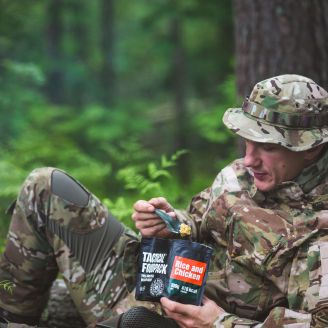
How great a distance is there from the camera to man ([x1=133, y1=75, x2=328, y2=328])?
3029 mm

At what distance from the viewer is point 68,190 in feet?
11.9

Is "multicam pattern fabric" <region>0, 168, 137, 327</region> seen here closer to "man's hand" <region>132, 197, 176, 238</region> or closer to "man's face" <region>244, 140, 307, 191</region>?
"man's hand" <region>132, 197, 176, 238</region>

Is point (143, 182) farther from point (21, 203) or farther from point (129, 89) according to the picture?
point (129, 89)

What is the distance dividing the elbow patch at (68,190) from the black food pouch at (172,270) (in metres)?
0.60

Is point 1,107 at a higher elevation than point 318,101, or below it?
below

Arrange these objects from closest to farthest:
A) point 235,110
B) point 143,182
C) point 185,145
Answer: point 235,110 → point 143,182 → point 185,145

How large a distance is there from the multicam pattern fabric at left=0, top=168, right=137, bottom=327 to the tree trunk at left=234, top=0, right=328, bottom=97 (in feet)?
7.00

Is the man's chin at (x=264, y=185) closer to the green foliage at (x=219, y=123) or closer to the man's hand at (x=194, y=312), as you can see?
the man's hand at (x=194, y=312)

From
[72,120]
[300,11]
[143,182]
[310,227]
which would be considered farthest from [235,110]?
[72,120]

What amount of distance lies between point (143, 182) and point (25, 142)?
4.69 m

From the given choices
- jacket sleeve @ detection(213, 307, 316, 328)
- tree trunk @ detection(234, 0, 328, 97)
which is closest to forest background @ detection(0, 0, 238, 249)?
tree trunk @ detection(234, 0, 328, 97)

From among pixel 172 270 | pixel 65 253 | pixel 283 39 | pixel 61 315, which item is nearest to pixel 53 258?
pixel 65 253

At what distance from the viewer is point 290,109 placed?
311cm

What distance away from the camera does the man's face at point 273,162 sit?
3176mm
